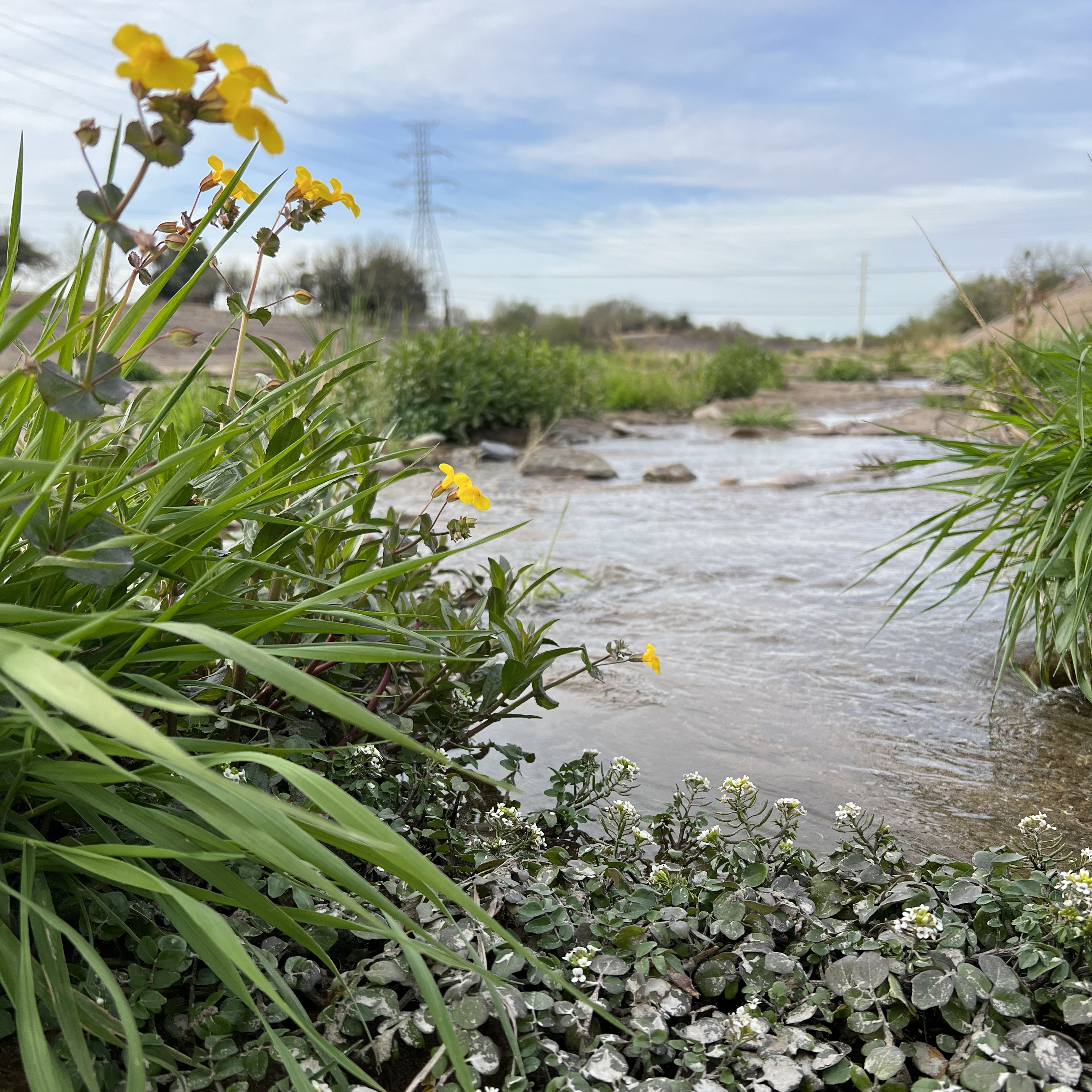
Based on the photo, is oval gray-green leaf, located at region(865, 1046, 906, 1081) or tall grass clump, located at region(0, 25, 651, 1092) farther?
oval gray-green leaf, located at region(865, 1046, 906, 1081)

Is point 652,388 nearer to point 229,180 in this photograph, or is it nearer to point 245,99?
point 229,180

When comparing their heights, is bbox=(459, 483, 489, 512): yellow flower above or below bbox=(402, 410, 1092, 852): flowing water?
above

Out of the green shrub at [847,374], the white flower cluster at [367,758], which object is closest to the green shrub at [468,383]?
the white flower cluster at [367,758]

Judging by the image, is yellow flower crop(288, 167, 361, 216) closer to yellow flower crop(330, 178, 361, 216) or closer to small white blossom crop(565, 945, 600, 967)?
yellow flower crop(330, 178, 361, 216)

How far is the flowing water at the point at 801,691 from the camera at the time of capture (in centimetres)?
221

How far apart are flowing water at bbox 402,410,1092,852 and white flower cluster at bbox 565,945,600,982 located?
772mm

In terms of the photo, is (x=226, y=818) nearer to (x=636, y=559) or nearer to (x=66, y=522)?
(x=66, y=522)

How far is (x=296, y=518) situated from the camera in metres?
1.68

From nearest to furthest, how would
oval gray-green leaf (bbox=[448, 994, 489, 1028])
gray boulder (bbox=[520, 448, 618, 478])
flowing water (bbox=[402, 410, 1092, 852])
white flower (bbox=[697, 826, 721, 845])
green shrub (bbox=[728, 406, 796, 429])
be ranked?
oval gray-green leaf (bbox=[448, 994, 489, 1028]) → white flower (bbox=[697, 826, 721, 845]) → flowing water (bbox=[402, 410, 1092, 852]) → gray boulder (bbox=[520, 448, 618, 478]) → green shrub (bbox=[728, 406, 796, 429])

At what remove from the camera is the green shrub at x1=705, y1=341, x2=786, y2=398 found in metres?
16.8

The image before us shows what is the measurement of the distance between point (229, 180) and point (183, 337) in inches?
15.8

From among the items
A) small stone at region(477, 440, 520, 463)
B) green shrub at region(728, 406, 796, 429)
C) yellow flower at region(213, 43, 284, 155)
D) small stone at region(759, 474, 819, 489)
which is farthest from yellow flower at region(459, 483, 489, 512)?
green shrub at region(728, 406, 796, 429)

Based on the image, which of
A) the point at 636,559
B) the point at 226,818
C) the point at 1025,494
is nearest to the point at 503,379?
the point at 636,559

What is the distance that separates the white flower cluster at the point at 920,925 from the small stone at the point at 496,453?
7.85 metres
